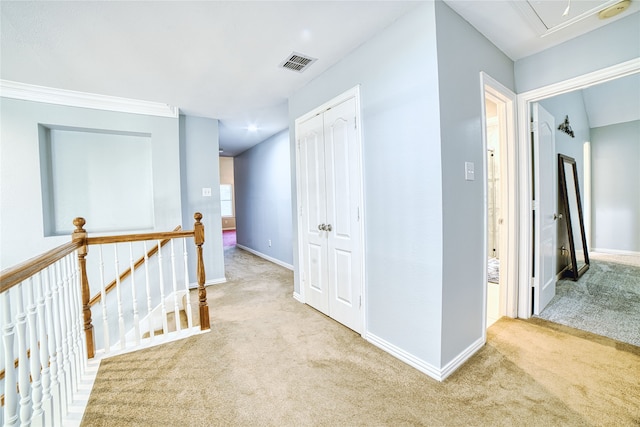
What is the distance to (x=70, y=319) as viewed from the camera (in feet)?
5.51

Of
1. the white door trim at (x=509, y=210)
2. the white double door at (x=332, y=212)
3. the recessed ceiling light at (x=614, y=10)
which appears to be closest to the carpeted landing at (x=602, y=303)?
the white door trim at (x=509, y=210)

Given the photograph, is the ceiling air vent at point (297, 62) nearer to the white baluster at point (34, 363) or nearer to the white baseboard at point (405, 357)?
the white baluster at point (34, 363)

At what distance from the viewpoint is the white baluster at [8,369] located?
1.00m

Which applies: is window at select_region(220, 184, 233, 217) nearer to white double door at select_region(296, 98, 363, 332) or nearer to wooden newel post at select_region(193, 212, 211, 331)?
white double door at select_region(296, 98, 363, 332)

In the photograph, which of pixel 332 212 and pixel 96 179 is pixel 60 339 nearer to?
pixel 332 212

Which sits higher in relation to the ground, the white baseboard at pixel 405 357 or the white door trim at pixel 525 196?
the white door trim at pixel 525 196

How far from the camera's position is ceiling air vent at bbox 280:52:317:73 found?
2361mm

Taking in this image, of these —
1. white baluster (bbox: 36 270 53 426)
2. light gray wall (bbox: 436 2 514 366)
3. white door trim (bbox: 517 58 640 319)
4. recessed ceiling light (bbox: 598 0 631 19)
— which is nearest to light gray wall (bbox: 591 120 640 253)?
white door trim (bbox: 517 58 640 319)

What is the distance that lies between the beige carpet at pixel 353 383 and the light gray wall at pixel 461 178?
30 centimetres

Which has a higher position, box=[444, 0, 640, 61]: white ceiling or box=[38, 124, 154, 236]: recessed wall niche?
box=[444, 0, 640, 61]: white ceiling

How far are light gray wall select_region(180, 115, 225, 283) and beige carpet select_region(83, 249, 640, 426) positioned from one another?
1.80 metres

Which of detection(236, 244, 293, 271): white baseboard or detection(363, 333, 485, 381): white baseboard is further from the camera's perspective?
detection(236, 244, 293, 271): white baseboard

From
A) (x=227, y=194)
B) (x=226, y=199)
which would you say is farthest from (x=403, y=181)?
(x=227, y=194)

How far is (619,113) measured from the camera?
4.61 metres
